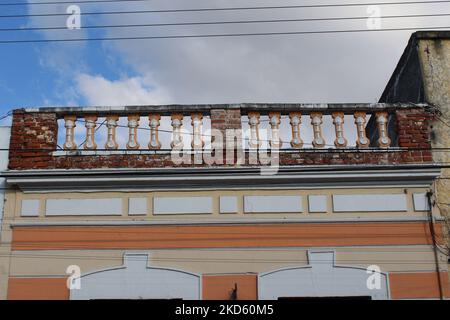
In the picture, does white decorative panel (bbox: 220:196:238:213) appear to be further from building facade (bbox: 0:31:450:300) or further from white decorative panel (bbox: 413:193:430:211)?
white decorative panel (bbox: 413:193:430:211)

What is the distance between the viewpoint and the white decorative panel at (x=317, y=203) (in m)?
9.56

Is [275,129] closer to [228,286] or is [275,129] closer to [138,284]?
[228,286]

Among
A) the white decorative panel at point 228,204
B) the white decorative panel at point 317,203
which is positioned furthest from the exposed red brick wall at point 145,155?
the white decorative panel at point 228,204

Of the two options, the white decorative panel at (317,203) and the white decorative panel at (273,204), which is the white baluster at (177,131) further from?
the white decorative panel at (317,203)

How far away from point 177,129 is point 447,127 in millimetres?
4329

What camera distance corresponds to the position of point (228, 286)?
924cm

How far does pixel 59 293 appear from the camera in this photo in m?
9.24

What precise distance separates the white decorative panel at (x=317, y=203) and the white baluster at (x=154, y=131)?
8.23ft

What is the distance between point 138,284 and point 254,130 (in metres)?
2.99

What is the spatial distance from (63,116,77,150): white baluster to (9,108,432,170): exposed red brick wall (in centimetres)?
17

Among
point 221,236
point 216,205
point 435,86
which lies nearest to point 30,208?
point 216,205

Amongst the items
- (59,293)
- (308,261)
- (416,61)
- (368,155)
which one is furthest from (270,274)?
(416,61)

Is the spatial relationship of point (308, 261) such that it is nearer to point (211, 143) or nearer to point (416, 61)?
point (211, 143)

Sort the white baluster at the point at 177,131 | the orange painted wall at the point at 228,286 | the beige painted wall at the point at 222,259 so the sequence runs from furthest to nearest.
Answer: the white baluster at the point at 177,131 → the beige painted wall at the point at 222,259 → the orange painted wall at the point at 228,286
